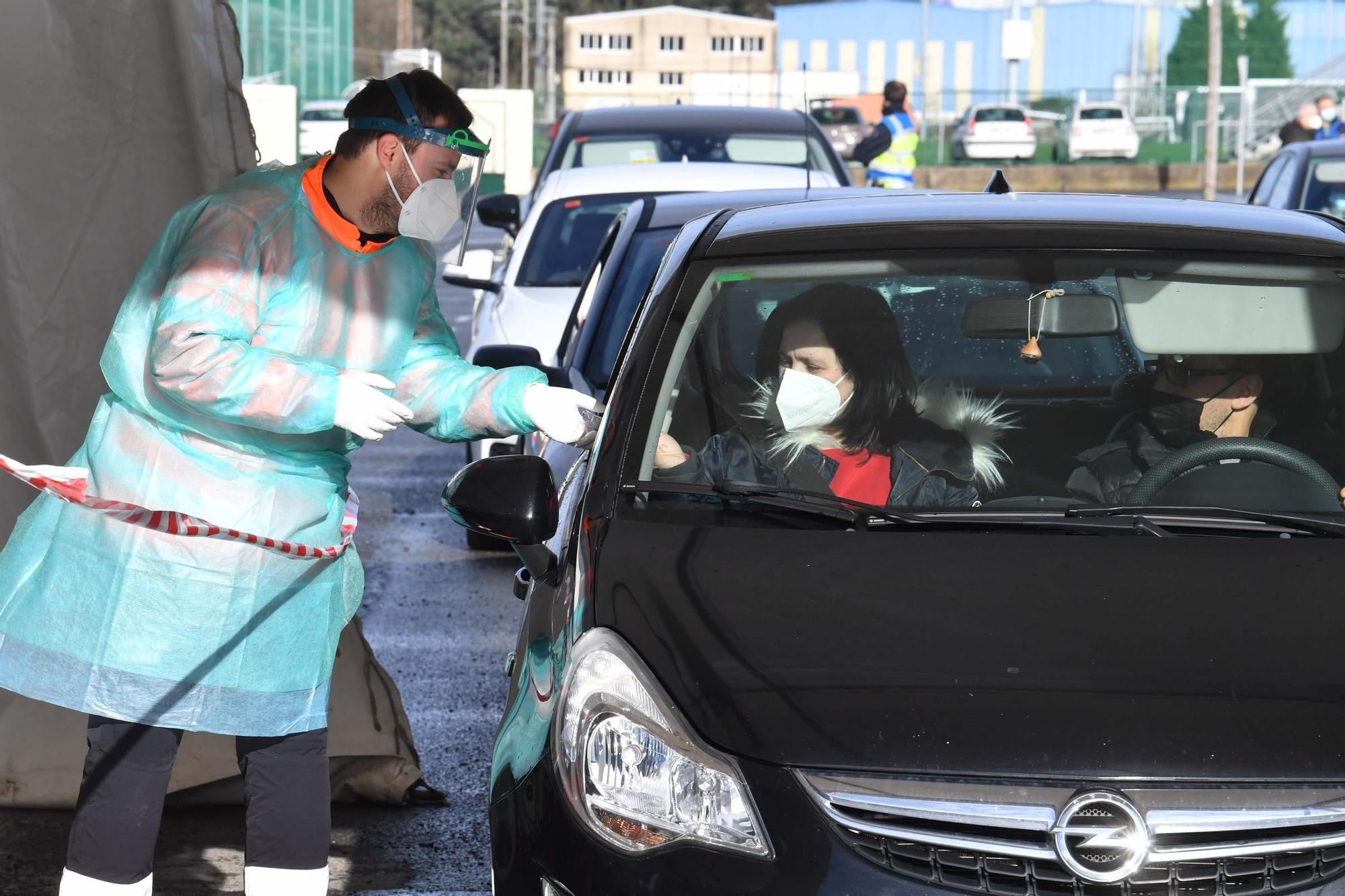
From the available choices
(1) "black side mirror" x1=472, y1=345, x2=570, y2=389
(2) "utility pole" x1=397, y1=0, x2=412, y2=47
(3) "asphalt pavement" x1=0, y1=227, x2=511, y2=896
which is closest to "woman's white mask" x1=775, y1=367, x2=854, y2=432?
(3) "asphalt pavement" x1=0, y1=227, x2=511, y2=896

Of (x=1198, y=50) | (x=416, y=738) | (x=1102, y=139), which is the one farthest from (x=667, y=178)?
(x=1198, y=50)

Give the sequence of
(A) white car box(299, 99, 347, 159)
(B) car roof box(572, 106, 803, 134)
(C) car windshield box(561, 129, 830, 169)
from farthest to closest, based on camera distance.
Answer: (A) white car box(299, 99, 347, 159) < (B) car roof box(572, 106, 803, 134) < (C) car windshield box(561, 129, 830, 169)

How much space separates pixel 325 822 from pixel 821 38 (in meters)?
87.7

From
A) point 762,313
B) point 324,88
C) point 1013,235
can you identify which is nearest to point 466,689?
point 762,313

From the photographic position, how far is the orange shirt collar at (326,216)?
333 centimetres

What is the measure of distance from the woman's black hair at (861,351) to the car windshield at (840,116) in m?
38.4

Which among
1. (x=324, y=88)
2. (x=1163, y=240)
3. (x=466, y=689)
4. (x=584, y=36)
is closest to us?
(x=1163, y=240)

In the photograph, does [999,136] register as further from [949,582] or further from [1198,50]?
[949,582]

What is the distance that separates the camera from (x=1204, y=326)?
3.80m

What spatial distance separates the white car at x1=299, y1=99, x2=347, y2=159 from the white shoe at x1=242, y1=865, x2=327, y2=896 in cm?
1822

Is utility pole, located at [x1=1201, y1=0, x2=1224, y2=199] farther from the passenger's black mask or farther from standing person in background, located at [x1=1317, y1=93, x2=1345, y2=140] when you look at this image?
the passenger's black mask

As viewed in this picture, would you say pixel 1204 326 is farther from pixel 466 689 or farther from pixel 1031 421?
pixel 466 689

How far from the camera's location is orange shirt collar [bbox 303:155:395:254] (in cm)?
333

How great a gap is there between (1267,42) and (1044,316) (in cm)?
7554
